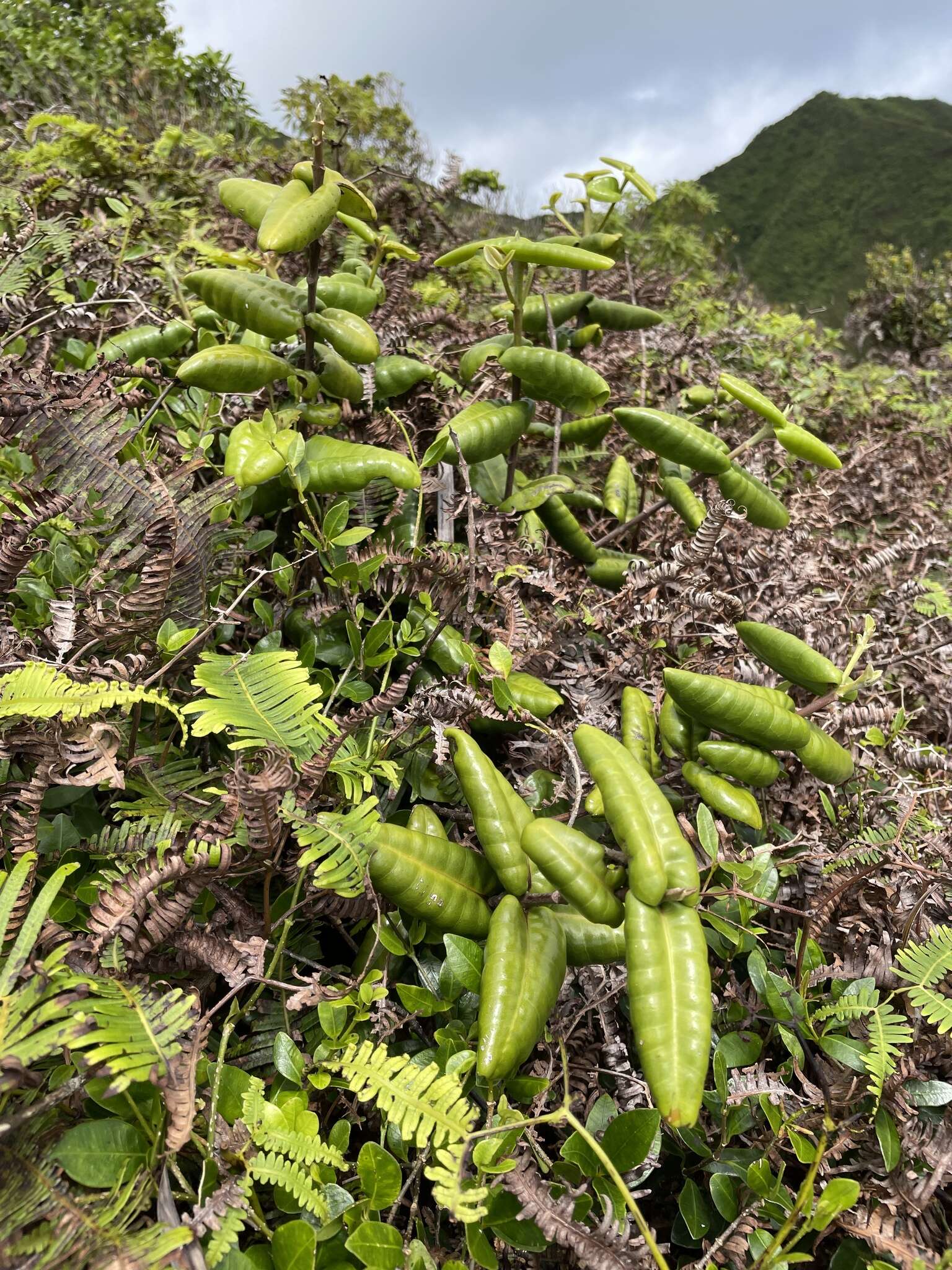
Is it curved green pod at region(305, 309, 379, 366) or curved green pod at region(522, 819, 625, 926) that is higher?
curved green pod at region(305, 309, 379, 366)

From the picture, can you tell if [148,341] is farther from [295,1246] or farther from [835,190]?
[835,190]

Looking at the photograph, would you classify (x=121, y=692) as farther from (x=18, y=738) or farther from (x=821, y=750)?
(x=821, y=750)

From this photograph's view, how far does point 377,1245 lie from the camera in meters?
0.74

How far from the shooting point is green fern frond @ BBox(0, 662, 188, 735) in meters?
0.87

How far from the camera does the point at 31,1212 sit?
0.63m

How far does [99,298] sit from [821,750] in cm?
208

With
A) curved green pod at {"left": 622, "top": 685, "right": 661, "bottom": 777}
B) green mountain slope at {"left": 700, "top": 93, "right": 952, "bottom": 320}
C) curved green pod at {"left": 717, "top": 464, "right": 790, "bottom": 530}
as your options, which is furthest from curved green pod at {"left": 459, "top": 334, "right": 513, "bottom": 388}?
green mountain slope at {"left": 700, "top": 93, "right": 952, "bottom": 320}

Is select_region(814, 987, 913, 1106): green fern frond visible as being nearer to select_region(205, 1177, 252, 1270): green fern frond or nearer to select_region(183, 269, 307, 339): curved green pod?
select_region(205, 1177, 252, 1270): green fern frond

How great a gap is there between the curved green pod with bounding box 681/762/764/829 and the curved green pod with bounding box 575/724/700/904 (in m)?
0.17

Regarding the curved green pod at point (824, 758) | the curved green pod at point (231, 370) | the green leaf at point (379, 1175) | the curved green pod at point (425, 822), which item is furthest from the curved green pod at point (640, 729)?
the curved green pod at point (231, 370)

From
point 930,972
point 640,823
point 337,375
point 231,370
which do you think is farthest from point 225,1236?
point 337,375

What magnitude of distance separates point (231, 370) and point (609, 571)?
0.92m

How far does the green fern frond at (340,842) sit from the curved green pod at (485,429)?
29.7 inches

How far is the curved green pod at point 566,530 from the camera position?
64.9 inches
